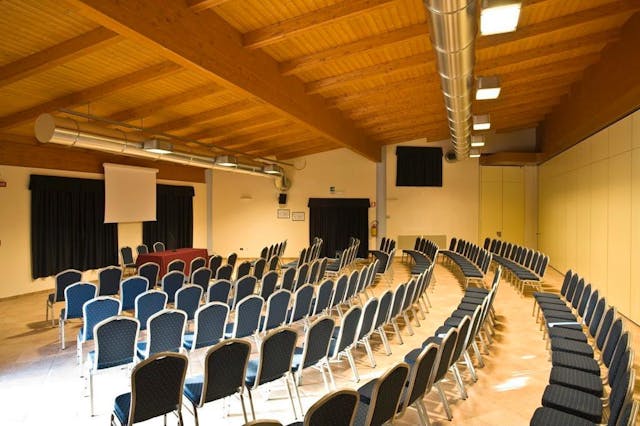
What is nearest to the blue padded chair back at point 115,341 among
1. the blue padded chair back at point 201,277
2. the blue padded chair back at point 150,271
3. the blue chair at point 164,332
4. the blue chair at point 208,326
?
the blue chair at point 164,332

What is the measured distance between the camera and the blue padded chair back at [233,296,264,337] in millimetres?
4777

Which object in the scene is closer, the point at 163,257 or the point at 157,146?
the point at 157,146

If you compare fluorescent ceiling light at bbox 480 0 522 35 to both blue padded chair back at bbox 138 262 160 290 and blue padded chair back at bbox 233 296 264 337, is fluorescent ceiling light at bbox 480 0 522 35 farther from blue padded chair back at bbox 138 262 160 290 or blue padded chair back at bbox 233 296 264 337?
blue padded chair back at bbox 138 262 160 290

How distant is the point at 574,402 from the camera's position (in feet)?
10.2

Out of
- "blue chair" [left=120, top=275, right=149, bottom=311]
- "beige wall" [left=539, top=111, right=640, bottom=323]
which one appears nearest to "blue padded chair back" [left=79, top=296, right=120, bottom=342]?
"blue chair" [left=120, top=275, right=149, bottom=311]

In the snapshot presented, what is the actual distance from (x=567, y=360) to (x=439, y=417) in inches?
52.0

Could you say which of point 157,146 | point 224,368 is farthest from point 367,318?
point 157,146

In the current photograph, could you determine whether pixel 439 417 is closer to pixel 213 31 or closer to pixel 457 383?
pixel 457 383

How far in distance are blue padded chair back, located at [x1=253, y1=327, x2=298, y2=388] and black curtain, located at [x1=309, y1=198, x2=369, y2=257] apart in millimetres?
12568

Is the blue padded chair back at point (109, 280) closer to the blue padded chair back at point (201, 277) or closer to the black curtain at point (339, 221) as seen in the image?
the blue padded chair back at point (201, 277)

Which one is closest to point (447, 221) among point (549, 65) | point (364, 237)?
point (364, 237)

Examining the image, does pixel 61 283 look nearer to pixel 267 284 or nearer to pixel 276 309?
pixel 267 284

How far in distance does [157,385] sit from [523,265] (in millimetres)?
9430

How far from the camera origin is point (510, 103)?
11.3 metres
